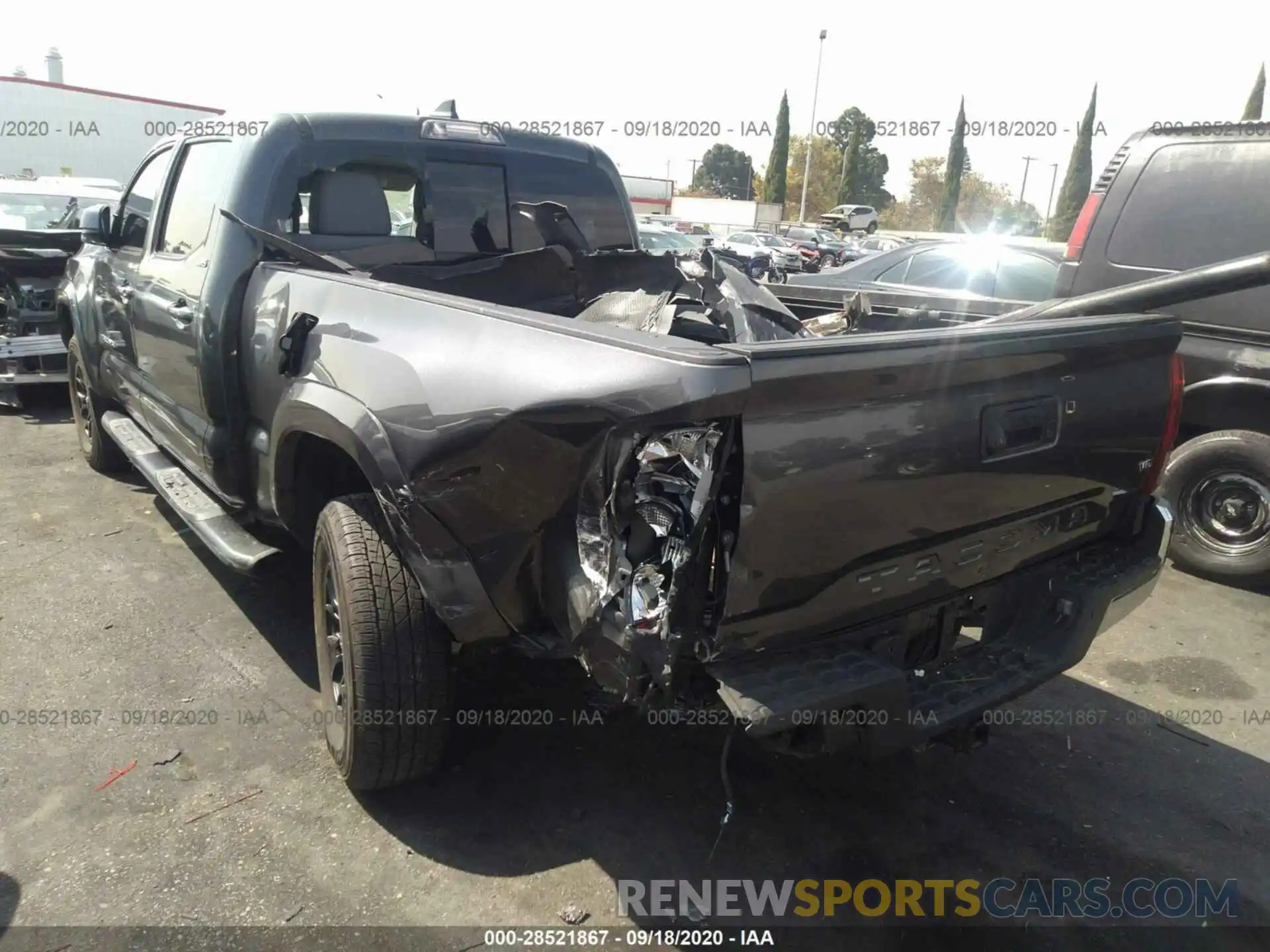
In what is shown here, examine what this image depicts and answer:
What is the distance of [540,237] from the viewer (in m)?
4.32

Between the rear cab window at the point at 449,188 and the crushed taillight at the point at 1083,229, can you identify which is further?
the crushed taillight at the point at 1083,229

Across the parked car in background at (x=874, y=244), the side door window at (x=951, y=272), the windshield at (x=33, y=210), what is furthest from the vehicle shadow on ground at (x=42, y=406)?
the parked car in background at (x=874, y=244)

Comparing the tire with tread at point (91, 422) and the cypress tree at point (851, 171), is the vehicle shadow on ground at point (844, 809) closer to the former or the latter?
the tire with tread at point (91, 422)

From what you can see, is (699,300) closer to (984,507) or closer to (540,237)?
(540,237)

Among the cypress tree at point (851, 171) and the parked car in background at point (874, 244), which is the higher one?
the cypress tree at point (851, 171)

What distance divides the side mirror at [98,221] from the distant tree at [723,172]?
248 ft

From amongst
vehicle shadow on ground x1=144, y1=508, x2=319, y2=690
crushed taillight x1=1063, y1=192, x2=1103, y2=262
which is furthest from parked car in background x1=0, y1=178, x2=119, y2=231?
crushed taillight x1=1063, y1=192, x2=1103, y2=262

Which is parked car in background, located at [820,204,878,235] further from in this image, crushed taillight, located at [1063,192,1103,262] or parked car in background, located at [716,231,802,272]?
crushed taillight, located at [1063,192,1103,262]

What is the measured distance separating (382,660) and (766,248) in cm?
2658

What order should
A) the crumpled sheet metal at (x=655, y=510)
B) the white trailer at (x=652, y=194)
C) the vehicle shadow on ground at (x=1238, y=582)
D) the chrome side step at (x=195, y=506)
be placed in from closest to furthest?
the crumpled sheet metal at (x=655, y=510) < the chrome side step at (x=195, y=506) < the vehicle shadow on ground at (x=1238, y=582) < the white trailer at (x=652, y=194)

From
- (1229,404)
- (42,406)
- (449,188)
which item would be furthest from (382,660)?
(42,406)

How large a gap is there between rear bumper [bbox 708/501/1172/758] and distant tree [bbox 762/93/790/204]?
2092 inches

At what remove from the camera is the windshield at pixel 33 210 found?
9367 millimetres

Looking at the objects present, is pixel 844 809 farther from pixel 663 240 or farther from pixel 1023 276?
pixel 663 240
